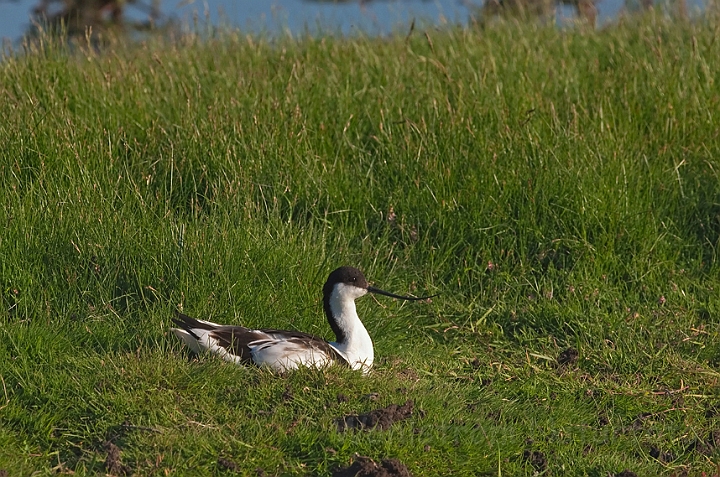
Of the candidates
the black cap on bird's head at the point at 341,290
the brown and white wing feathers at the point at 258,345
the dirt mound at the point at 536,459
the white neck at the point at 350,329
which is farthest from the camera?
the black cap on bird's head at the point at 341,290

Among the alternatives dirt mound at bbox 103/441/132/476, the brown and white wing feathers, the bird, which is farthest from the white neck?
dirt mound at bbox 103/441/132/476

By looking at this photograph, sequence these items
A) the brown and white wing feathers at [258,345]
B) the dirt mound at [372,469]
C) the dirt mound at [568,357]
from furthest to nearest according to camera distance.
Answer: the dirt mound at [568,357]
the brown and white wing feathers at [258,345]
the dirt mound at [372,469]

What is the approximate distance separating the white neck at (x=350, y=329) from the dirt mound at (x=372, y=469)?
120cm

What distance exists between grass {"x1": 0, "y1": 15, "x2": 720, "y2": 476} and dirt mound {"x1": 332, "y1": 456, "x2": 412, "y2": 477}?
0.42ft

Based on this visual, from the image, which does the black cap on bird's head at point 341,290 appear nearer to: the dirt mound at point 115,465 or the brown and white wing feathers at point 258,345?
the brown and white wing feathers at point 258,345

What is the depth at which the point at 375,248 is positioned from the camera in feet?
23.7

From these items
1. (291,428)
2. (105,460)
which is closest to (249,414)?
(291,428)

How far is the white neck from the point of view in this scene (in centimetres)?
592

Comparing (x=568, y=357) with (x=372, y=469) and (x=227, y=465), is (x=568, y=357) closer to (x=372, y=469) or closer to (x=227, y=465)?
(x=372, y=469)

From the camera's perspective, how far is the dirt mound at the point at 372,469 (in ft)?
15.1

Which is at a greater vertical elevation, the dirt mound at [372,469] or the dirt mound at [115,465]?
the dirt mound at [372,469]

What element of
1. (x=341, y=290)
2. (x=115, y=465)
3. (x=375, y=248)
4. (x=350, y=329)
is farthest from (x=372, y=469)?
(x=375, y=248)

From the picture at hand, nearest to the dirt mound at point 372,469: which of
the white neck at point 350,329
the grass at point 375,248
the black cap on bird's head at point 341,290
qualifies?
the grass at point 375,248

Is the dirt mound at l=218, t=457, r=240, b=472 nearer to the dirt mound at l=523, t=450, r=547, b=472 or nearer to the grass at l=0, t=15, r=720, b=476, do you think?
the grass at l=0, t=15, r=720, b=476
